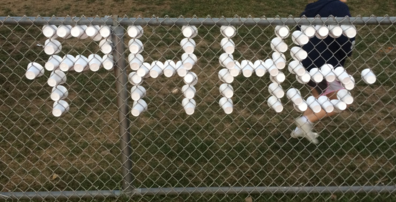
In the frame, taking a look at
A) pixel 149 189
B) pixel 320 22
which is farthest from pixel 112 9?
pixel 320 22

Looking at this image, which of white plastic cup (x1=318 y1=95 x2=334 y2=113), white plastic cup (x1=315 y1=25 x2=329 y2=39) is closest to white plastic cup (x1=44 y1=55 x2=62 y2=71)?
white plastic cup (x1=315 y1=25 x2=329 y2=39)

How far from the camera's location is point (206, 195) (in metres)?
3.56

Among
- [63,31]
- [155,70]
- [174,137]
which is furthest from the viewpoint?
[174,137]

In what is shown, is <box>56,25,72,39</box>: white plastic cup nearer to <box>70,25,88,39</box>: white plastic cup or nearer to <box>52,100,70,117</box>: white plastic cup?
<box>70,25,88,39</box>: white plastic cup

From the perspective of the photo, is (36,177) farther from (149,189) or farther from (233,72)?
(233,72)

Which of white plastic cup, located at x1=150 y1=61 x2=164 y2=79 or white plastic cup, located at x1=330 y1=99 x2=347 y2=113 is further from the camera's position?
white plastic cup, located at x1=330 y1=99 x2=347 y2=113

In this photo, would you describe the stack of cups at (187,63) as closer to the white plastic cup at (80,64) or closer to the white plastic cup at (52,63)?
the white plastic cup at (80,64)

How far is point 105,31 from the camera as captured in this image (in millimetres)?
2803

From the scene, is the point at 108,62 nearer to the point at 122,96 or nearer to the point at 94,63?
the point at 94,63

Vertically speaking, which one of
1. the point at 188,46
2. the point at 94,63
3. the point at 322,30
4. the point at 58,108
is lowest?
the point at 58,108

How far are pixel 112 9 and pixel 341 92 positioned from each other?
5.13 meters

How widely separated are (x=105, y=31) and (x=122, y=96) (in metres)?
0.48

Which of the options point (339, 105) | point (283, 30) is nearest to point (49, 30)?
point (283, 30)

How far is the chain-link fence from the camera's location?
2.88 meters
